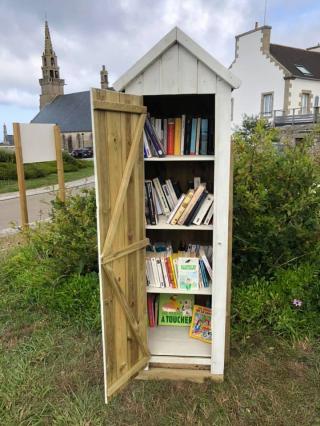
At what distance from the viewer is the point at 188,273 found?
2668mm

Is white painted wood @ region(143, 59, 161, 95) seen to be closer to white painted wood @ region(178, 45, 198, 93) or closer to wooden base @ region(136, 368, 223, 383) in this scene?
white painted wood @ region(178, 45, 198, 93)

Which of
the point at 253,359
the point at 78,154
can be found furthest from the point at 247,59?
the point at 253,359

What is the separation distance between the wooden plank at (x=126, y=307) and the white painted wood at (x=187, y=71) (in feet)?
4.22

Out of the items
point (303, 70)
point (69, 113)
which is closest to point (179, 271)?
point (303, 70)

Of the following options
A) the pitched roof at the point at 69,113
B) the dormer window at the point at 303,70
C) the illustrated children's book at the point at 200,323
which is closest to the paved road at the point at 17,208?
the illustrated children's book at the point at 200,323

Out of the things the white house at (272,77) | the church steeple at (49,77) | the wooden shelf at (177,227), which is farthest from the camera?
the church steeple at (49,77)

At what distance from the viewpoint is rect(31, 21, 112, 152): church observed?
54.0m

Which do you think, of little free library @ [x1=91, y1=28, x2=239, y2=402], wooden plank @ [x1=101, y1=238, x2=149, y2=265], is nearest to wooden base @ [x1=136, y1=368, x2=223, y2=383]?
little free library @ [x1=91, y1=28, x2=239, y2=402]

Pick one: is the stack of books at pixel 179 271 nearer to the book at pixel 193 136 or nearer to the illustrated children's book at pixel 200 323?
the illustrated children's book at pixel 200 323

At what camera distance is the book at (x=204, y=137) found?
8.27 ft

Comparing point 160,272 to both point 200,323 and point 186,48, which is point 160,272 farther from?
point 186,48

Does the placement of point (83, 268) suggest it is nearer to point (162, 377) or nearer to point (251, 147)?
point (162, 377)

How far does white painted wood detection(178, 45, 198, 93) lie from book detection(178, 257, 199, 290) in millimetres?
1302

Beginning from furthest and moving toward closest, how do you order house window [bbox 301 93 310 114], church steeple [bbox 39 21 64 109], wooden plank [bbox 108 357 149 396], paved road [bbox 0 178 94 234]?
church steeple [bbox 39 21 64 109], house window [bbox 301 93 310 114], paved road [bbox 0 178 94 234], wooden plank [bbox 108 357 149 396]
